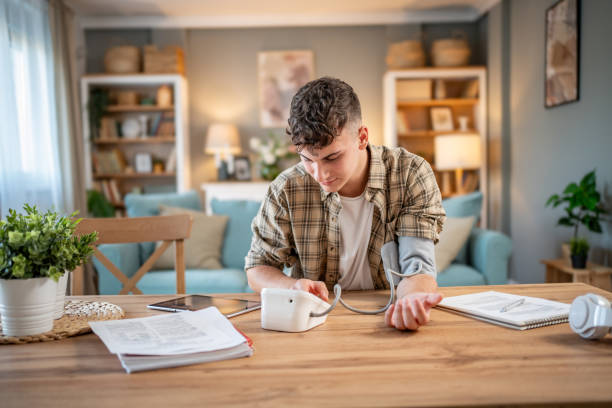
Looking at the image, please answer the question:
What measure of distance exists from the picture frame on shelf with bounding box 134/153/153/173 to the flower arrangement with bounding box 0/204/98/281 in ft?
14.1

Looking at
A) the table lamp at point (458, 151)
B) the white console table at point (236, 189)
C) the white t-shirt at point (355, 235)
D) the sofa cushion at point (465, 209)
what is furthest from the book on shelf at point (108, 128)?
the white t-shirt at point (355, 235)

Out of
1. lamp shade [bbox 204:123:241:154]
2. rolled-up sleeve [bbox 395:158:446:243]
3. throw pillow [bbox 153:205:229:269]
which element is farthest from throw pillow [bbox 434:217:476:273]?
lamp shade [bbox 204:123:241:154]

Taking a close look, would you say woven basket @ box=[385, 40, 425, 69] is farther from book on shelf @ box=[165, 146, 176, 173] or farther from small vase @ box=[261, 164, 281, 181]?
book on shelf @ box=[165, 146, 176, 173]

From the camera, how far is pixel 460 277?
2.83 meters

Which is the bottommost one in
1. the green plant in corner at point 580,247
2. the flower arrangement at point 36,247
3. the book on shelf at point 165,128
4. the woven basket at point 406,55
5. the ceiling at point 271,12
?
the green plant in corner at point 580,247

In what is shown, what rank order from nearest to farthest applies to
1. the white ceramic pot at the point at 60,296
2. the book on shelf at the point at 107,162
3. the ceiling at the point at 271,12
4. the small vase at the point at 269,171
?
the white ceramic pot at the point at 60,296, the ceiling at the point at 271,12, the book on shelf at the point at 107,162, the small vase at the point at 269,171

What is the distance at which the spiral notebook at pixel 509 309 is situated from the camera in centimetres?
97

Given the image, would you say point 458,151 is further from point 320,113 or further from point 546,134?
point 320,113

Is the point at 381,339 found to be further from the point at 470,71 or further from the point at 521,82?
the point at 470,71

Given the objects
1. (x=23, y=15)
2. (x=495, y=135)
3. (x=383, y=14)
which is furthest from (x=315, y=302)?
(x=383, y=14)

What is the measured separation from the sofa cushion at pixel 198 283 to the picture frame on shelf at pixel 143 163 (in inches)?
93.1

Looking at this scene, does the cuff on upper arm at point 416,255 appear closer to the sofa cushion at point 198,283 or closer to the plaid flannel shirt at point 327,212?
the plaid flannel shirt at point 327,212

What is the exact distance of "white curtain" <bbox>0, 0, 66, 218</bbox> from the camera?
337 centimetres

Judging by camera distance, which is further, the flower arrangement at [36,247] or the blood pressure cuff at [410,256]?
the blood pressure cuff at [410,256]
